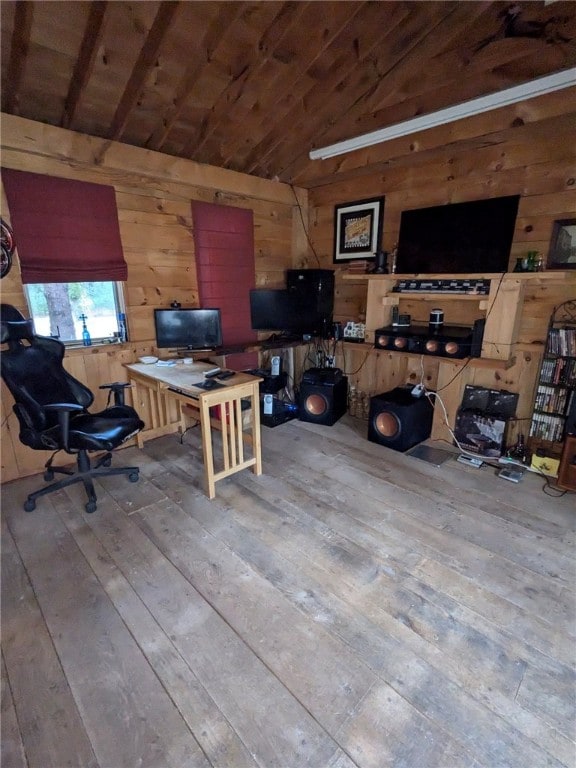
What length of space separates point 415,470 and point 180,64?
3.16 meters

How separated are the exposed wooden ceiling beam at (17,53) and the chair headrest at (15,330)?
137cm

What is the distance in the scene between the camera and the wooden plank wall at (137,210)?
2508mm

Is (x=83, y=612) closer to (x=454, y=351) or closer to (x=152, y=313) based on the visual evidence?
(x=152, y=313)

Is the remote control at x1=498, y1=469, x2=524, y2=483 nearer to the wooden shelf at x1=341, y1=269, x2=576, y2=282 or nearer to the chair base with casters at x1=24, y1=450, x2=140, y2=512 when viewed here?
the wooden shelf at x1=341, y1=269, x2=576, y2=282

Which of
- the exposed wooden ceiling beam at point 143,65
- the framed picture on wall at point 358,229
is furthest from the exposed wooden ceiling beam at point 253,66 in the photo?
the framed picture on wall at point 358,229

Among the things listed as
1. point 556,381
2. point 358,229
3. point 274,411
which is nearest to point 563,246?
point 556,381

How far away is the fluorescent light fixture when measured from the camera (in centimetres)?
207

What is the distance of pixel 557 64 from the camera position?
2.08 meters

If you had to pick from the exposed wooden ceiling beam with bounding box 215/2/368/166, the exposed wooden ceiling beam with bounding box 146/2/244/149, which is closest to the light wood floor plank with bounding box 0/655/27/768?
the exposed wooden ceiling beam with bounding box 146/2/244/149

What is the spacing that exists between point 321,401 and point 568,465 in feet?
6.44

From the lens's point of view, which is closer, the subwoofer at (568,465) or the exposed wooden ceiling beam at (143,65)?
the exposed wooden ceiling beam at (143,65)

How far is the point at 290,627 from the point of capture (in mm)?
1574

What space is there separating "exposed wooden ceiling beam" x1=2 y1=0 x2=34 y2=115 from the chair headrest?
1.37m

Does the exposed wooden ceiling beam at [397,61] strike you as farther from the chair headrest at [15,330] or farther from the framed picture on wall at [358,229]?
the chair headrest at [15,330]
